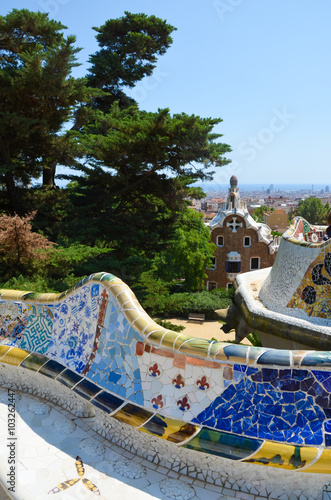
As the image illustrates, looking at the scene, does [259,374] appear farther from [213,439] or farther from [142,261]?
[142,261]

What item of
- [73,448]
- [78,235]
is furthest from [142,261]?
[73,448]

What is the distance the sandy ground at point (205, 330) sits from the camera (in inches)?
600

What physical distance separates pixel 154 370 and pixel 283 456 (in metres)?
1.04

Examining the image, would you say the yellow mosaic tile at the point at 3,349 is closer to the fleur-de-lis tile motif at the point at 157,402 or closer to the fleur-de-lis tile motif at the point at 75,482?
the fleur-de-lis tile motif at the point at 75,482

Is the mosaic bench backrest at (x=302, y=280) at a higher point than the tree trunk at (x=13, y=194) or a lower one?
lower

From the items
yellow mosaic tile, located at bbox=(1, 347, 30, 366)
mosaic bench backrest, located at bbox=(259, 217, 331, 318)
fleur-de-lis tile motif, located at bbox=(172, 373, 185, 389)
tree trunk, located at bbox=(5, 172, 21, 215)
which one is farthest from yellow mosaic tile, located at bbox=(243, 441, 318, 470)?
tree trunk, located at bbox=(5, 172, 21, 215)

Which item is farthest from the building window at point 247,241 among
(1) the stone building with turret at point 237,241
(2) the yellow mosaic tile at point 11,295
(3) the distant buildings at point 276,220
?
(3) the distant buildings at point 276,220

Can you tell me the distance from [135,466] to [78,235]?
900 centimetres

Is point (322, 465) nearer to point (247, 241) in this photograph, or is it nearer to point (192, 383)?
point (192, 383)

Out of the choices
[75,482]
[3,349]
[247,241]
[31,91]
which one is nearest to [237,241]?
[247,241]

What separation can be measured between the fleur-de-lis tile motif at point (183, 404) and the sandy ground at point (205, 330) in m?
11.9

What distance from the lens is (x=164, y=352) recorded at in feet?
9.66

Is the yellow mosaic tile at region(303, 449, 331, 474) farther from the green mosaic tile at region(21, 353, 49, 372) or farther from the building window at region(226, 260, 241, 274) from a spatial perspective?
the building window at region(226, 260, 241, 274)

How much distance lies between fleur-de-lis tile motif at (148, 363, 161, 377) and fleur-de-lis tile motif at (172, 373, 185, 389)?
5.7 inches
